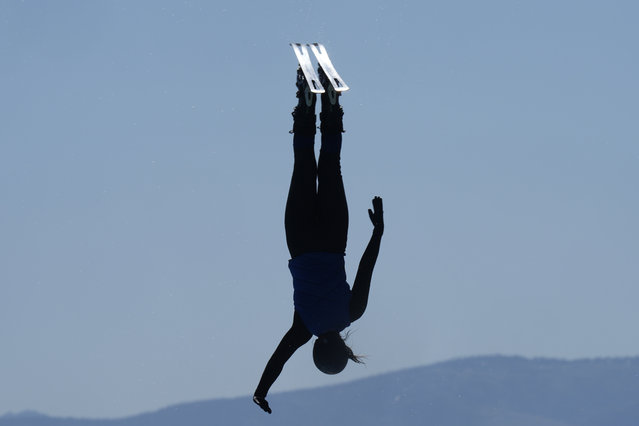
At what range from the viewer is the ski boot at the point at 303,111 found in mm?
16906

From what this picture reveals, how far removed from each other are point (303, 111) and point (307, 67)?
620 mm

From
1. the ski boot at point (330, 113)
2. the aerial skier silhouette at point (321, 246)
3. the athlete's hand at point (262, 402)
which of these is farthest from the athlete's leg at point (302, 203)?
the athlete's hand at point (262, 402)

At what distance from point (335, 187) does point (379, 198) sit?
2.28 feet

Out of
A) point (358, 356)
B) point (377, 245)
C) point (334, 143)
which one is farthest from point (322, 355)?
point (334, 143)

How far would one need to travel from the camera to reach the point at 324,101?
56.5ft

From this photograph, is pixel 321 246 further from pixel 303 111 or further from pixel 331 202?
pixel 303 111

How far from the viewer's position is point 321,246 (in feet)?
55.8

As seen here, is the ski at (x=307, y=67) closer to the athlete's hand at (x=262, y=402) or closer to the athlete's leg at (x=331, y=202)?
the athlete's leg at (x=331, y=202)

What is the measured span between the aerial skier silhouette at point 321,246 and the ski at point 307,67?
0.51 ft

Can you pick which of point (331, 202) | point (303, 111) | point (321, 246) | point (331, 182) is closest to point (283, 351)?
point (321, 246)

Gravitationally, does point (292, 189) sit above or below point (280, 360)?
above

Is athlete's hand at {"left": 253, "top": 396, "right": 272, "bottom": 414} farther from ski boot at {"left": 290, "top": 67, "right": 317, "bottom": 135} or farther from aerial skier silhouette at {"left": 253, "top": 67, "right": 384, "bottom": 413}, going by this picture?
ski boot at {"left": 290, "top": 67, "right": 317, "bottom": 135}

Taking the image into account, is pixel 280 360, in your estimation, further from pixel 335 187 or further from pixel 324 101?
pixel 324 101

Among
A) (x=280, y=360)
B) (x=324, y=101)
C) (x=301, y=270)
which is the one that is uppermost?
(x=324, y=101)
